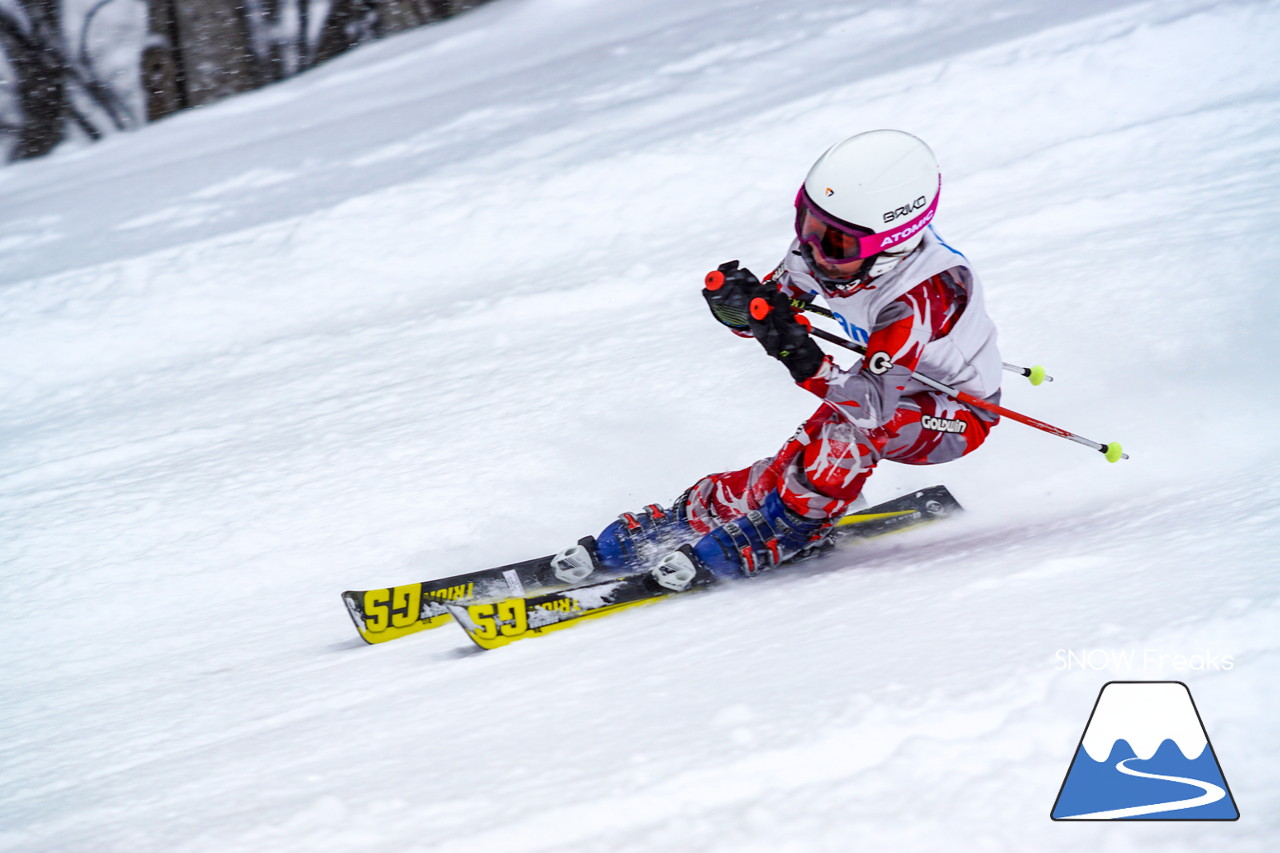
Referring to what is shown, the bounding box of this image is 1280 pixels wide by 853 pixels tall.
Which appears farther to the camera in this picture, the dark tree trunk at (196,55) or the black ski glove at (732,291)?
the dark tree trunk at (196,55)

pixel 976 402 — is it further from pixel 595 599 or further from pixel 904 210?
pixel 595 599

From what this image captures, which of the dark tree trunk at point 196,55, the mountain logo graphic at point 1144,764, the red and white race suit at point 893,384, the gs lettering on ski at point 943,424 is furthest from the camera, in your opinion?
the dark tree trunk at point 196,55

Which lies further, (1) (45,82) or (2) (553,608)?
(1) (45,82)

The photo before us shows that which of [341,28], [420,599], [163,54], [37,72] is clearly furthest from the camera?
[341,28]

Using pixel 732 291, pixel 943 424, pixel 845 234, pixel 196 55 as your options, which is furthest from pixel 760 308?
→ pixel 196 55

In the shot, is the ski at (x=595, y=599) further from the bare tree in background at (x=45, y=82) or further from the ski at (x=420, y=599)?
the bare tree in background at (x=45, y=82)

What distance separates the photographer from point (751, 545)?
296cm

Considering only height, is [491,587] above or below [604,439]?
below

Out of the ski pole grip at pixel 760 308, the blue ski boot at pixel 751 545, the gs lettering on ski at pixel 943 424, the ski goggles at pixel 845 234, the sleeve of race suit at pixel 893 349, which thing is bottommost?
the blue ski boot at pixel 751 545

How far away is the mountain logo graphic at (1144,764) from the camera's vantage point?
1543 millimetres

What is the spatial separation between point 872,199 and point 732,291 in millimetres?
464

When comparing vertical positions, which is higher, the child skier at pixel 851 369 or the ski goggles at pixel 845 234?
the ski goggles at pixel 845 234

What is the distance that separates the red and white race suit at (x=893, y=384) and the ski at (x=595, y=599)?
29 cm

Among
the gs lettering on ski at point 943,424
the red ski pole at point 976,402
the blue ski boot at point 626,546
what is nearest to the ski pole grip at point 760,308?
the red ski pole at point 976,402
